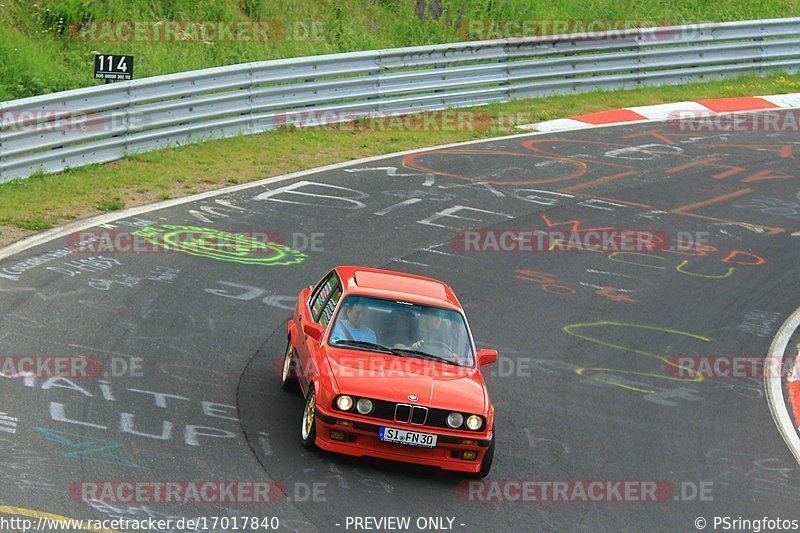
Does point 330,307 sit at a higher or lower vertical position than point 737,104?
lower

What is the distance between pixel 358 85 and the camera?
68.2ft

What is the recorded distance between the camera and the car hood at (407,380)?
30.1 ft

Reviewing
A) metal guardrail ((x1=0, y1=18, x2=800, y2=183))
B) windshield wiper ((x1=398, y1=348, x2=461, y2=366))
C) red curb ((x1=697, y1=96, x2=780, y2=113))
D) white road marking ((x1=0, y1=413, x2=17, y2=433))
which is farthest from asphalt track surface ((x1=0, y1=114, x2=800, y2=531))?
red curb ((x1=697, y1=96, x2=780, y2=113))

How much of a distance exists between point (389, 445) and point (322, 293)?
2.28 meters

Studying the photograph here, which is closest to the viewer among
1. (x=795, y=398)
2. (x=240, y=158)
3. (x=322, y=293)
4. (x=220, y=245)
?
(x=322, y=293)

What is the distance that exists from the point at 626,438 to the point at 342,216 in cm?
677

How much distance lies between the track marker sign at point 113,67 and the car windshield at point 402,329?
28.6 feet

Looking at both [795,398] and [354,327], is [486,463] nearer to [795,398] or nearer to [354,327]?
[354,327]

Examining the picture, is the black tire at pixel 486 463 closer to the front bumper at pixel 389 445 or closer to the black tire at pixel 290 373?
the front bumper at pixel 389 445

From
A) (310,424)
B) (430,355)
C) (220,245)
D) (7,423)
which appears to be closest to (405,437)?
(310,424)

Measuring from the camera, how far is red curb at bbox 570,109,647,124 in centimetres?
2273

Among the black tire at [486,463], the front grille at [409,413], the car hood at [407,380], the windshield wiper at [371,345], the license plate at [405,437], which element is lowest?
the black tire at [486,463]

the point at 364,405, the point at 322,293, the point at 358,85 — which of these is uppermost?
the point at 358,85

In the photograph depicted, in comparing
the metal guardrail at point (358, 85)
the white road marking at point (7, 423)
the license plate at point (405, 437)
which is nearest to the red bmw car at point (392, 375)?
the license plate at point (405, 437)
